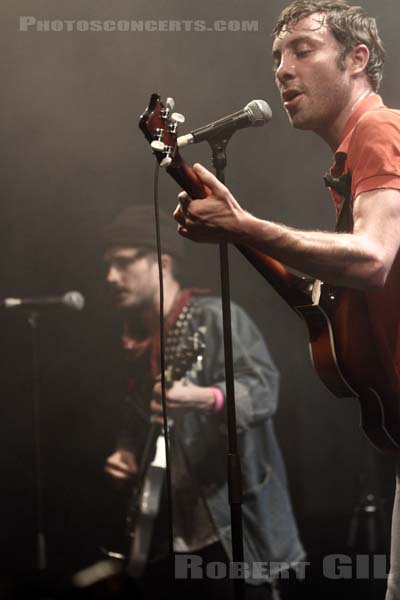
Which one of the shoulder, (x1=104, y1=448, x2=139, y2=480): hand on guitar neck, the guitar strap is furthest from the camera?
(x1=104, y1=448, x2=139, y2=480): hand on guitar neck

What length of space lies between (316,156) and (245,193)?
37 centimetres

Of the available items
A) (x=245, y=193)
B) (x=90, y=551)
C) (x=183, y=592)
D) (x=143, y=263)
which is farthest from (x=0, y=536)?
(x=245, y=193)

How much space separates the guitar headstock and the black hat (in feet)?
5.77

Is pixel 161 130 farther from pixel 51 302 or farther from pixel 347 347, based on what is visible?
pixel 51 302

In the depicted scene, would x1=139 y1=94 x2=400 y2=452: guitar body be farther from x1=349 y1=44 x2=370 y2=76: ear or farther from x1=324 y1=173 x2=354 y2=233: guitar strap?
x1=349 y1=44 x2=370 y2=76: ear

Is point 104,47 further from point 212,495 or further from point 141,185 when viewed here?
point 212,495

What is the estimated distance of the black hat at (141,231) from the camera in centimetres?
349

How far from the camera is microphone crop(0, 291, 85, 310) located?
3.53m

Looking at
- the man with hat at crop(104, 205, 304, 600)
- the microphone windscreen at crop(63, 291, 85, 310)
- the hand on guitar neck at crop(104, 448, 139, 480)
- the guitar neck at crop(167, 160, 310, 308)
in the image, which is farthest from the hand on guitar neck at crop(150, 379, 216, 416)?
the guitar neck at crop(167, 160, 310, 308)

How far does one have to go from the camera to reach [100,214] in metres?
3.57

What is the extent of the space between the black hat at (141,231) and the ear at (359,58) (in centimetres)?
148

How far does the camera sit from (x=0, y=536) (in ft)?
11.5

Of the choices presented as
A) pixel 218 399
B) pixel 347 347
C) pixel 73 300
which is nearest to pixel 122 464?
pixel 218 399

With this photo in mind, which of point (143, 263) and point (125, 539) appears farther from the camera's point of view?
point (143, 263)
